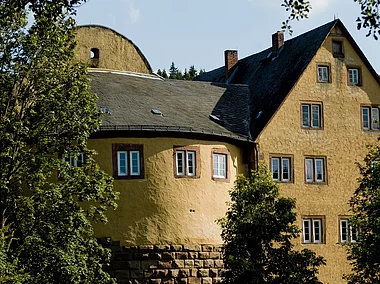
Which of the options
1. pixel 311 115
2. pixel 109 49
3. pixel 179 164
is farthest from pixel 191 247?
pixel 109 49

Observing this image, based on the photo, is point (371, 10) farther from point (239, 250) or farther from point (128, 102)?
point (128, 102)

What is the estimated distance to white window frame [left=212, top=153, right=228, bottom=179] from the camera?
39719mm

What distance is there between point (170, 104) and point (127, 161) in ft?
15.6

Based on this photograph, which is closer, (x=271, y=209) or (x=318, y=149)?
(x=271, y=209)

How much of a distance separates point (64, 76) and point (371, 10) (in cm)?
1846

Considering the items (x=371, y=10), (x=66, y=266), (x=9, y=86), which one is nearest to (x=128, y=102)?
(x=9, y=86)

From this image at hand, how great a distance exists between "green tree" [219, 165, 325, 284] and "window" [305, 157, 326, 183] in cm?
781

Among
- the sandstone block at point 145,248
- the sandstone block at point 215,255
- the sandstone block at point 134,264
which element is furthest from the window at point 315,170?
the sandstone block at point 134,264

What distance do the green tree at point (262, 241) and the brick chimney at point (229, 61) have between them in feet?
60.5

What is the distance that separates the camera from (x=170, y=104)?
41.5m

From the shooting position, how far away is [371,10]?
16516 mm

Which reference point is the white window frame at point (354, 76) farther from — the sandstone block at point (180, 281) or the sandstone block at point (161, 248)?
the sandstone block at point (180, 281)

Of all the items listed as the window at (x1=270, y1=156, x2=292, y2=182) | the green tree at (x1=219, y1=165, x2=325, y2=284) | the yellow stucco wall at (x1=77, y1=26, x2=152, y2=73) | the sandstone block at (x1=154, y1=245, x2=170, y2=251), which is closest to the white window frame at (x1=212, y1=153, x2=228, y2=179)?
the window at (x1=270, y1=156, x2=292, y2=182)

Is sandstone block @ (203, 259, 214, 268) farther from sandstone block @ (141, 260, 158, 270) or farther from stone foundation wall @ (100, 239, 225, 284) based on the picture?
sandstone block @ (141, 260, 158, 270)
